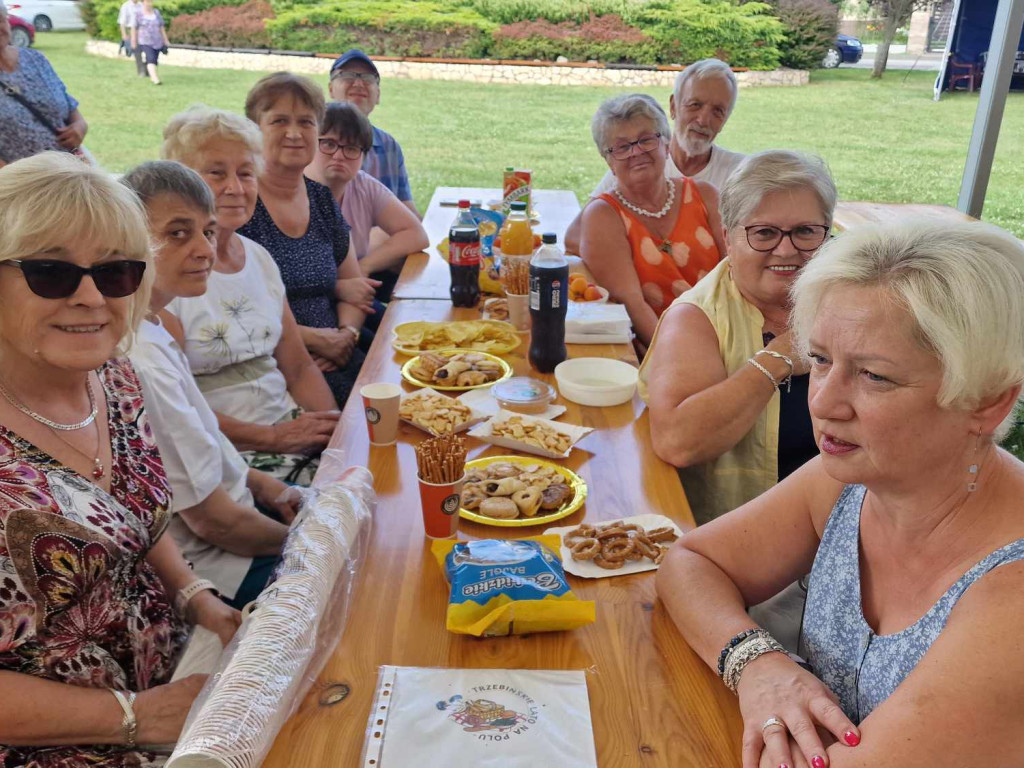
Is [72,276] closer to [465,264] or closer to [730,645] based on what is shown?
[730,645]

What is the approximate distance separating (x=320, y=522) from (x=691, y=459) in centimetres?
85

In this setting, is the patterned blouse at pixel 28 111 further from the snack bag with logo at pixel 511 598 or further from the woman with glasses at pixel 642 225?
the snack bag with logo at pixel 511 598

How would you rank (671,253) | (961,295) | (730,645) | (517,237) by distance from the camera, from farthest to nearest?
(671,253) < (517,237) < (730,645) < (961,295)

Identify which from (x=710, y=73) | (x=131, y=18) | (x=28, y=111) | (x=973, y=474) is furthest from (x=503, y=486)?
(x=131, y=18)

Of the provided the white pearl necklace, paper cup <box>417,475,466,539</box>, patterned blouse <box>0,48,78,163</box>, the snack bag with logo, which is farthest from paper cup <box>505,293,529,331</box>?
patterned blouse <box>0,48,78,163</box>

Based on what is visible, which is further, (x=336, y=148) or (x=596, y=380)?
(x=336, y=148)

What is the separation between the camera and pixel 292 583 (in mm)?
1235

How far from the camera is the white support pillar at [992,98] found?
4930 millimetres

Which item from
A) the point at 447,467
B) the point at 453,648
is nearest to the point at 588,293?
the point at 447,467

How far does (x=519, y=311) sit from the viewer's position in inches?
108

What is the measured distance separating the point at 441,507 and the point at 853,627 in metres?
0.71

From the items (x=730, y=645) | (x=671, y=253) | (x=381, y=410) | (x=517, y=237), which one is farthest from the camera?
(x=671, y=253)

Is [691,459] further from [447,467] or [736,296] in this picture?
[447,467]

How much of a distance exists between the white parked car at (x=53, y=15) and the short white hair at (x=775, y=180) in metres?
19.0
